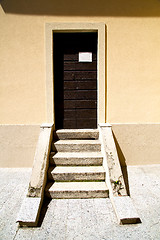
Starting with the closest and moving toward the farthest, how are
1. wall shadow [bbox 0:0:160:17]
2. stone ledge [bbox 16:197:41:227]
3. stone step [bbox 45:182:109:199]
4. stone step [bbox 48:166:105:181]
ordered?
stone ledge [bbox 16:197:41:227] < stone step [bbox 45:182:109:199] < stone step [bbox 48:166:105:181] < wall shadow [bbox 0:0:160:17]

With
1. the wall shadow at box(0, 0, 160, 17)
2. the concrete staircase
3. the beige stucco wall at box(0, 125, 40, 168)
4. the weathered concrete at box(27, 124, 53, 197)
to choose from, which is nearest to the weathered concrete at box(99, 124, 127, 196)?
the concrete staircase

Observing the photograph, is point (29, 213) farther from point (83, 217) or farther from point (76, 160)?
point (76, 160)

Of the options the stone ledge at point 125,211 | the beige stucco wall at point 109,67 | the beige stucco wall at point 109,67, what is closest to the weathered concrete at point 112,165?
the stone ledge at point 125,211

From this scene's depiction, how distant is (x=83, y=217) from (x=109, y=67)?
313 cm

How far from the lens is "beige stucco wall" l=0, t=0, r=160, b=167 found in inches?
151

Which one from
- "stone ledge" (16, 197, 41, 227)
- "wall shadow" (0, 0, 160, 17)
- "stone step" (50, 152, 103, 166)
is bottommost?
"stone ledge" (16, 197, 41, 227)

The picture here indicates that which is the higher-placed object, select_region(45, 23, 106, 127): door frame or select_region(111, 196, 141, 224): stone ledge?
select_region(45, 23, 106, 127): door frame

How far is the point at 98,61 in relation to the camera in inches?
155

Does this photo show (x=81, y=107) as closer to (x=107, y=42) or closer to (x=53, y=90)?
(x=53, y=90)

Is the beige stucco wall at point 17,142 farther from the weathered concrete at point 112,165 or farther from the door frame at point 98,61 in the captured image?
the weathered concrete at point 112,165

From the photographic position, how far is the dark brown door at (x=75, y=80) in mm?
4129

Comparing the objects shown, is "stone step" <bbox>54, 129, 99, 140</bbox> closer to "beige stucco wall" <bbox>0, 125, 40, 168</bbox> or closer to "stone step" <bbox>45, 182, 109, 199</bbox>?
"beige stucco wall" <bbox>0, 125, 40, 168</bbox>

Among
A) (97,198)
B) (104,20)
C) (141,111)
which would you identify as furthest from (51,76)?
(97,198)

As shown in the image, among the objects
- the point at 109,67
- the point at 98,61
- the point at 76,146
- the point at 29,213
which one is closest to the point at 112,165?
the point at 76,146
